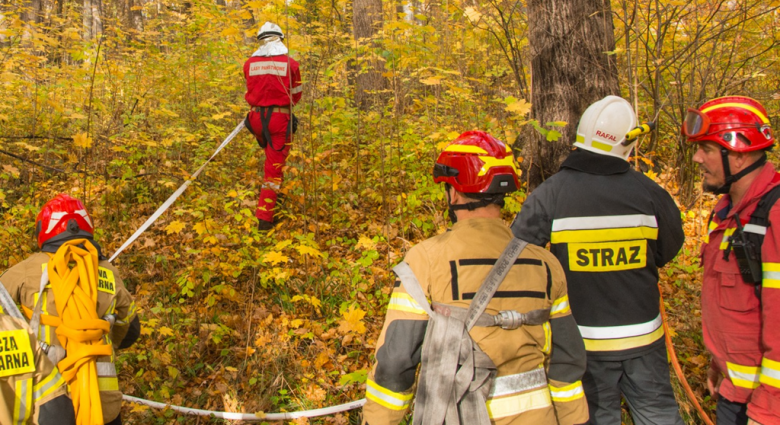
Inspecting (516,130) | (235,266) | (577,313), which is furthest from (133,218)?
(577,313)

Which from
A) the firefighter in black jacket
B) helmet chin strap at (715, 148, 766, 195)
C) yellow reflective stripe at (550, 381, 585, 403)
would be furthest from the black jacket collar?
yellow reflective stripe at (550, 381, 585, 403)

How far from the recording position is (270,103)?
6.00m

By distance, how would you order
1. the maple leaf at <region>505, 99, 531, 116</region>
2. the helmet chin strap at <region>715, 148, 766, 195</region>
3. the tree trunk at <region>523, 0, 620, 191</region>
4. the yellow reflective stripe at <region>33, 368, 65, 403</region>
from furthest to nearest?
1. the tree trunk at <region>523, 0, 620, 191</region>
2. the maple leaf at <region>505, 99, 531, 116</region>
3. the helmet chin strap at <region>715, 148, 766, 195</region>
4. the yellow reflective stripe at <region>33, 368, 65, 403</region>

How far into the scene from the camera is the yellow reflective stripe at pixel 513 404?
1.79m

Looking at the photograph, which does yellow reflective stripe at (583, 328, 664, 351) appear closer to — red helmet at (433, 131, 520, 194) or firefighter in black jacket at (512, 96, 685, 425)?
firefighter in black jacket at (512, 96, 685, 425)

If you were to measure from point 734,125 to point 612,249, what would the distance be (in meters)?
0.77

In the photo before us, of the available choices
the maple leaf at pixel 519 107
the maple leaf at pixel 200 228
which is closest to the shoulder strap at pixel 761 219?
the maple leaf at pixel 519 107

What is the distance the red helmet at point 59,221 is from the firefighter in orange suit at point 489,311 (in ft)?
6.39

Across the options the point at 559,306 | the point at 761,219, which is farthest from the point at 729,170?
the point at 559,306

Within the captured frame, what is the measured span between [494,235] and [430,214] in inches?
149

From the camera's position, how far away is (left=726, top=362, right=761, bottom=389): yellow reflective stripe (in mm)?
2109

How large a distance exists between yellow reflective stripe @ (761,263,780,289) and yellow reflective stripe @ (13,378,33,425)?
283cm

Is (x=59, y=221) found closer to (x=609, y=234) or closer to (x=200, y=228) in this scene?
(x=200, y=228)

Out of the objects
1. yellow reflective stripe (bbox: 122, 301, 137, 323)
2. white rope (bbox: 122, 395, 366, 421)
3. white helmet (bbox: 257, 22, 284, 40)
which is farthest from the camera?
white helmet (bbox: 257, 22, 284, 40)
